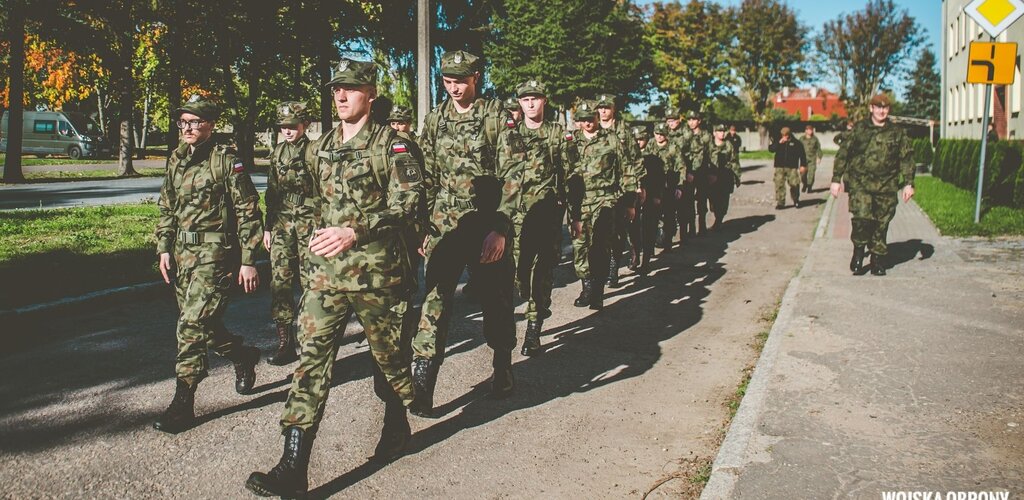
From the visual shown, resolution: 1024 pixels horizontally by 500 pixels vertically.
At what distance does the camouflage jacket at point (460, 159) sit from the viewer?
18.0ft

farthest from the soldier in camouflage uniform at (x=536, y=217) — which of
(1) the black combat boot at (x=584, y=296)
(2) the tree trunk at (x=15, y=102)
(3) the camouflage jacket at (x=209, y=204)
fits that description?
(2) the tree trunk at (x=15, y=102)

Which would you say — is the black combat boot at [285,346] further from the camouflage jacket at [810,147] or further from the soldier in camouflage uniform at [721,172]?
the camouflage jacket at [810,147]

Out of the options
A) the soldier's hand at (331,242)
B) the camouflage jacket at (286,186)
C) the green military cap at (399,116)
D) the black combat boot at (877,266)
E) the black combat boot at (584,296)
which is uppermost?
the green military cap at (399,116)

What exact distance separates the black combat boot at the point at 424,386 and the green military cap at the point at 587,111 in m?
4.19

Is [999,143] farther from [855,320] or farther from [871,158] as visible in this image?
[855,320]

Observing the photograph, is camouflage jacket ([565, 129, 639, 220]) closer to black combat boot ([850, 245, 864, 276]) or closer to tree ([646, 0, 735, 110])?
black combat boot ([850, 245, 864, 276])

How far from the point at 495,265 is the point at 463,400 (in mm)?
951

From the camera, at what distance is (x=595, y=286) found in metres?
8.45

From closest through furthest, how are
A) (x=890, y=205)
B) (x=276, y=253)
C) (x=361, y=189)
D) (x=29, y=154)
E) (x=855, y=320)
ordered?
(x=361, y=189)
(x=276, y=253)
(x=855, y=320)
(x=890, y=205)
(x=29, y=154)

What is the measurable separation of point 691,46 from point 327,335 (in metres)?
54.2

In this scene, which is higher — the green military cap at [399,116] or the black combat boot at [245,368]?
the green military cap at [399,116]

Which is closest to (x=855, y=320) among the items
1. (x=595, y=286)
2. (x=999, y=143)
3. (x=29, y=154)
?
(x=595, y=286)

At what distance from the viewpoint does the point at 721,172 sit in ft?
50.6

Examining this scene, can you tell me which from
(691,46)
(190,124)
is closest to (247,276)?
(190,124)
